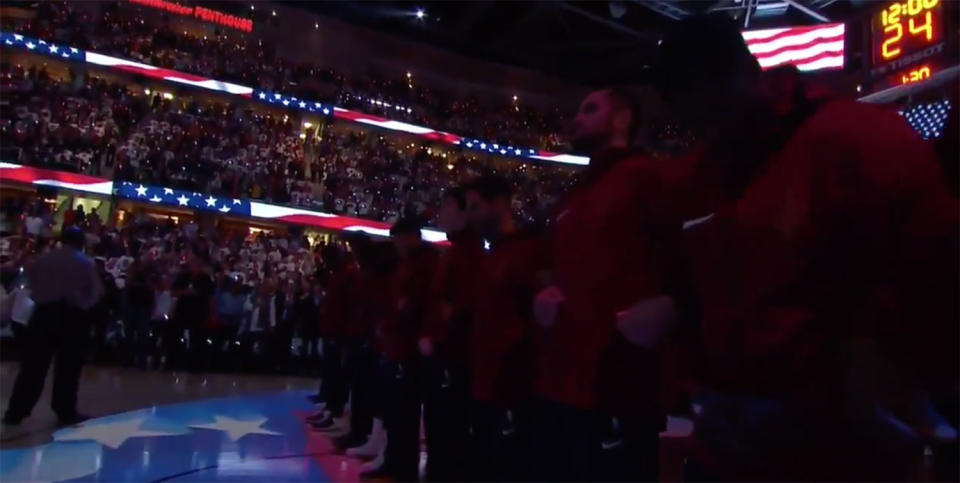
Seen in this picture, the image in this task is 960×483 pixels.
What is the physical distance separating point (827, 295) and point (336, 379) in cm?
595

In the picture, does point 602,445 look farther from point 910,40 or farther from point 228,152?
point 228,152

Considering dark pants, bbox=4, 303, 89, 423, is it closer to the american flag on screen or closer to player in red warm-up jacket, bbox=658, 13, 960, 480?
player in red warm-up jacket, bbox=658, 13, 960, 480

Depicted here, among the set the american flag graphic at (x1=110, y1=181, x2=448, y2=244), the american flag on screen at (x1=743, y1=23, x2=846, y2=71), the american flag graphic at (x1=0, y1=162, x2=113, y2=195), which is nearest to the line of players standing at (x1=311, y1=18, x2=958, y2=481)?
the american flag on screen at (x1=743, y1=23, x2=846, y2=71)

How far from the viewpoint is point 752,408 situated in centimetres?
97

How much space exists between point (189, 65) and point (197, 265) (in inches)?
408

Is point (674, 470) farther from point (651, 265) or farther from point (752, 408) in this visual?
point (752, 408)

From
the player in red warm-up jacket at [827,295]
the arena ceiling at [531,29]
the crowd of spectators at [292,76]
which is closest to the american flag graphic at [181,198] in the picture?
the crowd of spectators at [292,76]

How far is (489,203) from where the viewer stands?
3.34m

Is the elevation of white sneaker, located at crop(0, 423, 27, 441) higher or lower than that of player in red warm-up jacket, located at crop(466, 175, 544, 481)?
lower

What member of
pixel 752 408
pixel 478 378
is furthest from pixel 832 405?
pixel 478 378

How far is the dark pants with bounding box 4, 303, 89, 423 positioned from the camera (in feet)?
18.3

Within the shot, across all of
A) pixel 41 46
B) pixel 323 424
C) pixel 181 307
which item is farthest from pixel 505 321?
pixel 41 46

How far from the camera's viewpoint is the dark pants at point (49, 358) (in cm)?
557

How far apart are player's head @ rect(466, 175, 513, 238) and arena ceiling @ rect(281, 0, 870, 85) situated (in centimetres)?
1520
